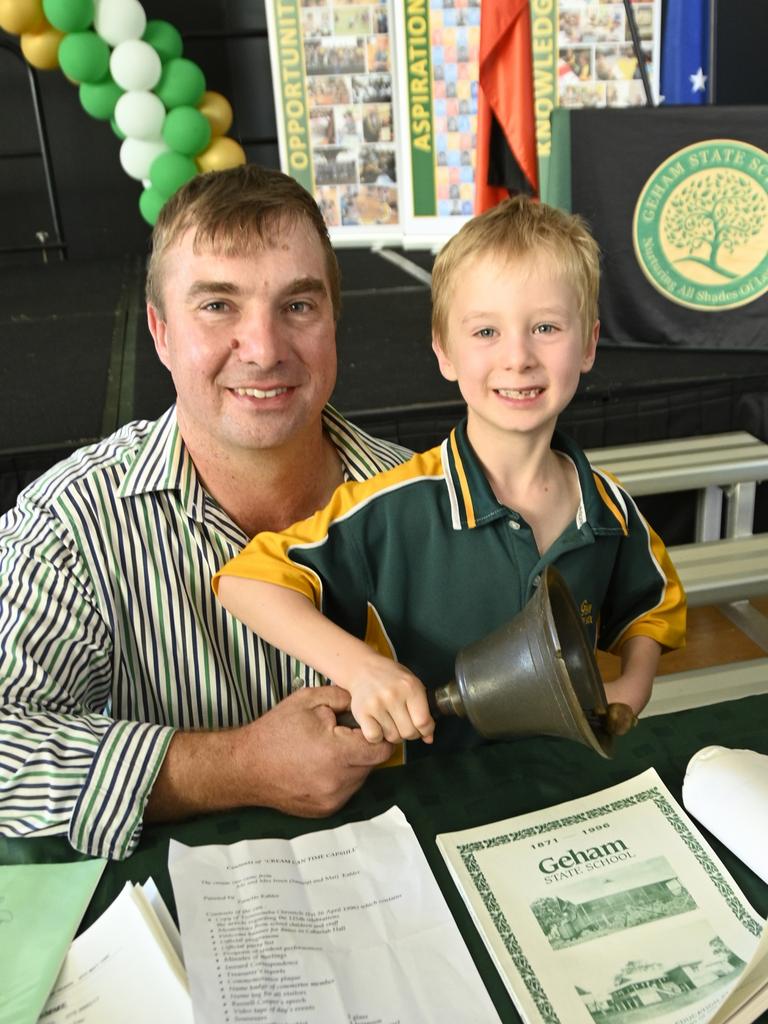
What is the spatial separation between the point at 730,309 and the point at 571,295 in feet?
6.76

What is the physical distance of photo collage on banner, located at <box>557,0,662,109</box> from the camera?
207 inches

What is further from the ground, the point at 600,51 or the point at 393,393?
the point at 600,51

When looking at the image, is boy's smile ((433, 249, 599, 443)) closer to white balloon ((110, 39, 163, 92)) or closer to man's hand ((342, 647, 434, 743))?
man's hand ((342, 647, 434, 743))

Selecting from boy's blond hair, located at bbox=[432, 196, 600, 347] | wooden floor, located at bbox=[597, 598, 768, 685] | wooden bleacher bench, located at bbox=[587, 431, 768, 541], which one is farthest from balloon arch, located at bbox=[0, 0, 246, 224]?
boy's blond hair, located at bbox=[432, 196, 600, 347]

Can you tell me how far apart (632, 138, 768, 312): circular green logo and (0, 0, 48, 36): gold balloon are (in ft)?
11.6

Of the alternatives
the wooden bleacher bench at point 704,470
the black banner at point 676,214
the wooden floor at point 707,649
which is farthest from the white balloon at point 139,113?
the wooden floor at point 707,649

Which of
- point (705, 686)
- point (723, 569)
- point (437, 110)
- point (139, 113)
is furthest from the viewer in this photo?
point (437, 110)

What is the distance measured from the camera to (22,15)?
4949 mm

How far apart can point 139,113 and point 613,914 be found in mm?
5162

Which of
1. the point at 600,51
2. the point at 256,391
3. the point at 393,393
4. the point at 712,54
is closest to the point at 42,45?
the point at 600,51

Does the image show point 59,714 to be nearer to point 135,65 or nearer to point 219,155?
point 135,65

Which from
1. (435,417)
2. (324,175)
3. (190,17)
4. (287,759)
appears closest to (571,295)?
(287,759)

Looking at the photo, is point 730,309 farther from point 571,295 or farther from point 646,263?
point 571,295

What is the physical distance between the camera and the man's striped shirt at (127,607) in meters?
1.25
